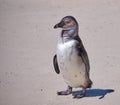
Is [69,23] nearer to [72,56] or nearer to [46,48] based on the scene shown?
[72,56]

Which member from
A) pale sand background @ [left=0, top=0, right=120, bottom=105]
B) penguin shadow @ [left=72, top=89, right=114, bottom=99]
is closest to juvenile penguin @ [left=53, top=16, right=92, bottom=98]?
penguin shadow @ [left=72, top=89, right=114, bottom=99]

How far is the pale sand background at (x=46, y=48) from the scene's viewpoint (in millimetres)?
8516

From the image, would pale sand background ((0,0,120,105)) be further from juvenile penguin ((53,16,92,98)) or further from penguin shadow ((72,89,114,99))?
juvenile penguin ((53,16,92,98))

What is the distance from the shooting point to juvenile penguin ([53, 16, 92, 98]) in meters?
7.87

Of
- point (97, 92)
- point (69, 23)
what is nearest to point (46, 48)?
point (97, 92)

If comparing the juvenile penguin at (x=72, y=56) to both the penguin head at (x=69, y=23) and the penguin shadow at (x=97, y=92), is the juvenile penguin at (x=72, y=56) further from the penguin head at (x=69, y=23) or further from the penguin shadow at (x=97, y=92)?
the penguin shadow at (x=97, y=92)

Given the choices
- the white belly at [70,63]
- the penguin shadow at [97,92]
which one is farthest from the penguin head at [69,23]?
the penguin shadow at [97,92]

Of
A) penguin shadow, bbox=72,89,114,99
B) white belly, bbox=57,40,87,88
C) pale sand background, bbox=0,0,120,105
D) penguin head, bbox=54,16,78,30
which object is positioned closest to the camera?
white belly, bbox=57,40,87,88

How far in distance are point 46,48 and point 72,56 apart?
8.19 ft

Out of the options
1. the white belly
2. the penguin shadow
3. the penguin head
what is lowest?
the penguin shadow

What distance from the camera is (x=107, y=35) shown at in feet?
35.2

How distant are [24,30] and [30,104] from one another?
3377mm

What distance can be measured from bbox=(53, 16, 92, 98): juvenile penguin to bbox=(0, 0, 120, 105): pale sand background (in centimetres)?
39

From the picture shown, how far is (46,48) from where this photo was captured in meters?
10.3
